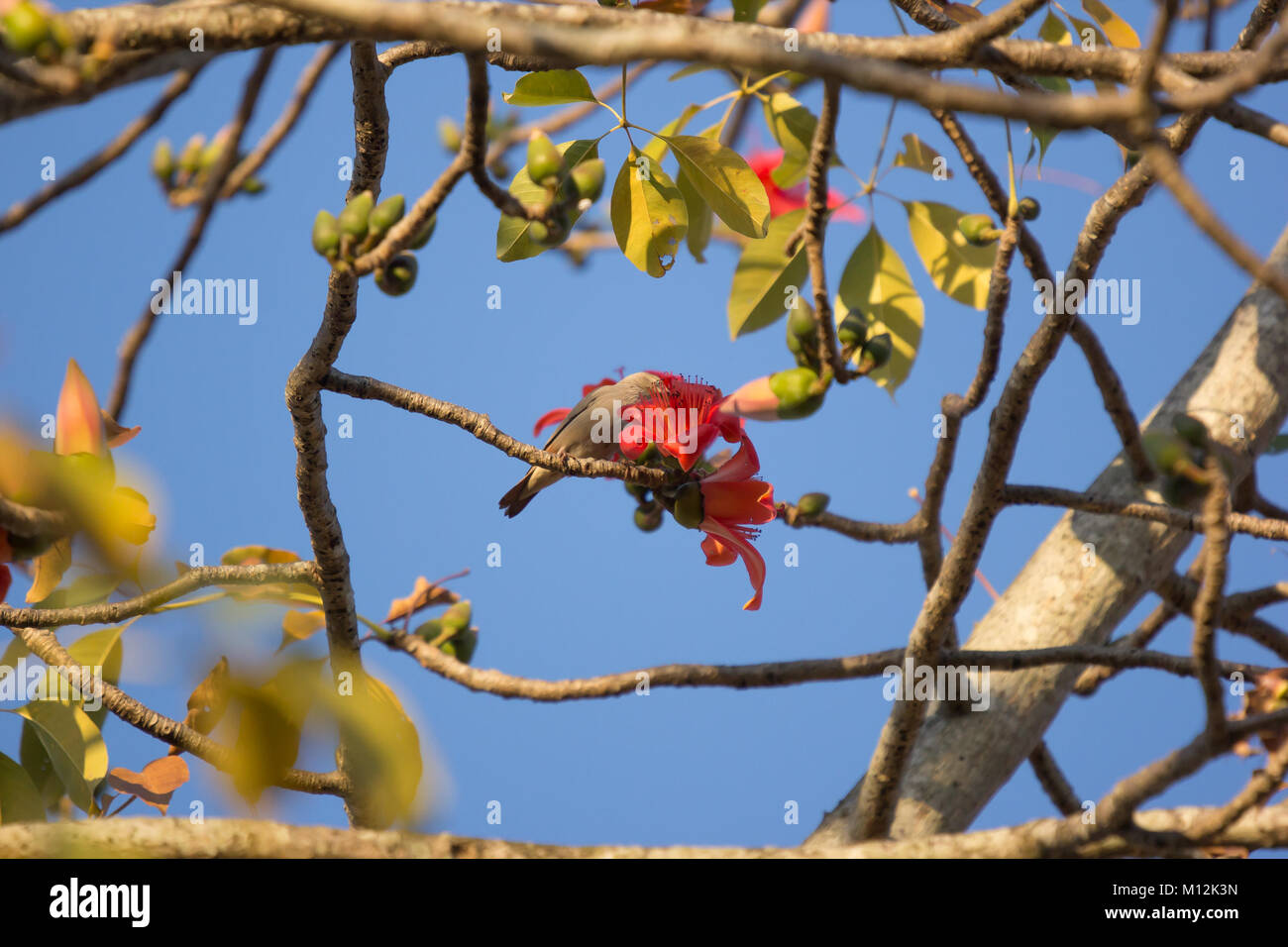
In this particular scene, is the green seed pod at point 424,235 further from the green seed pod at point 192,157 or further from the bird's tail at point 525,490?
the green seed pod at point 192,157

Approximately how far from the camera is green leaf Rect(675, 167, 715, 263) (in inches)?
77.9

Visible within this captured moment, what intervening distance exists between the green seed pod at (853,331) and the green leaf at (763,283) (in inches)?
17.5

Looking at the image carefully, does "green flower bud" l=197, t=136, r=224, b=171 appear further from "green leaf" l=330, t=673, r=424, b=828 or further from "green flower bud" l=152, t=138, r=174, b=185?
"green leaf" l=330, t=673, r=424, b=828

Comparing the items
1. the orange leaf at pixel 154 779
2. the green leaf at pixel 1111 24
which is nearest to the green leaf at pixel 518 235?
the orange leaf at pixel 154 779

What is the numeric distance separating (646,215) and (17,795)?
5.02ft

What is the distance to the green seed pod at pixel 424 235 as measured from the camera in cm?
115

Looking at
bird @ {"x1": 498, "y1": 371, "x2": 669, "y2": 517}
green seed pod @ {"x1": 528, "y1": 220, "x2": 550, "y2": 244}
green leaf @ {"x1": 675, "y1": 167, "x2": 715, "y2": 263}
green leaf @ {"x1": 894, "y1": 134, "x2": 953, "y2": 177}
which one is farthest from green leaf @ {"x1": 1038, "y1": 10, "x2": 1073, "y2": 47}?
green seed pod @ {"x1": 528, "y1": 220, "x2": 550, "y2": 244}

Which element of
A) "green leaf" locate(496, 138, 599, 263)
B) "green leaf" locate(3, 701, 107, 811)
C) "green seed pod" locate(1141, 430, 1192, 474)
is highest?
"green leaf" locate(496, 138, 599, 263)

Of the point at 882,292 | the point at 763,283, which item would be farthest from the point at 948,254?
the point at 763,283

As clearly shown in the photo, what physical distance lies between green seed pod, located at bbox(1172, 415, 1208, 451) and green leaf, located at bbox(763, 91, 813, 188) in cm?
139

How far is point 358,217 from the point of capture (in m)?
1.16

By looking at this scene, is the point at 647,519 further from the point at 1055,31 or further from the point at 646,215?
the point at 1055,31

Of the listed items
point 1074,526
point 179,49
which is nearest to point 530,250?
point 179,49
